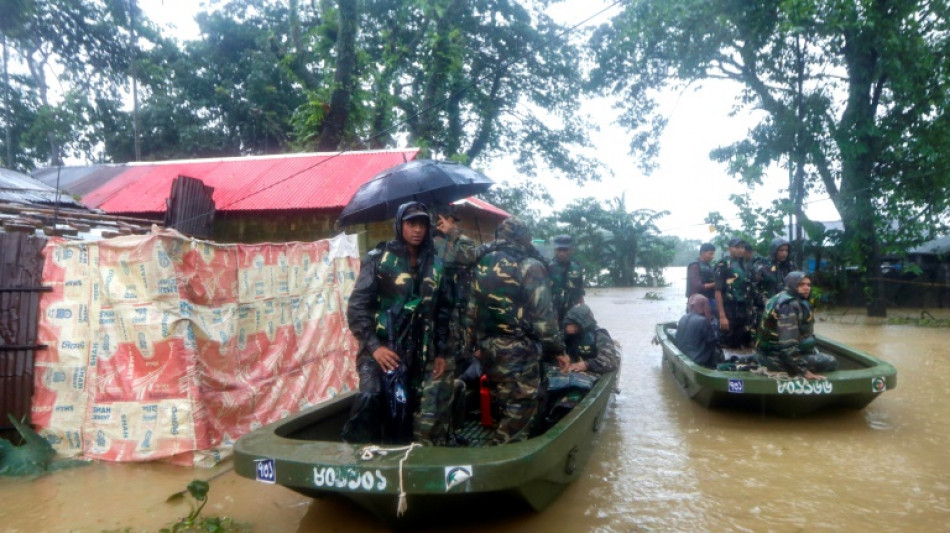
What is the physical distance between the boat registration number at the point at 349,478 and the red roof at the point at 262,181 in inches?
287

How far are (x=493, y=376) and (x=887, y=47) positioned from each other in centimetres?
1477

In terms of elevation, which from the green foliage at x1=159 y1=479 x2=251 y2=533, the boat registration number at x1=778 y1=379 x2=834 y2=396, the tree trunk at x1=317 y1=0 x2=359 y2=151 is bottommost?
the green foliage at x1=159 y1=479 x2=251 y2=533

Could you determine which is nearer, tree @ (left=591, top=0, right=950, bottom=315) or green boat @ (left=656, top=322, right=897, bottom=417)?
green boat @ (left=656, top=322, right=897, bottom=417)

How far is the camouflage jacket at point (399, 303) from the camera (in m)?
3.91

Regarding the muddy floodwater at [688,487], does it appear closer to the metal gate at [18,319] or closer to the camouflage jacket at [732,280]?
the metal gate at [18,319]

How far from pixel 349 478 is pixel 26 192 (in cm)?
722

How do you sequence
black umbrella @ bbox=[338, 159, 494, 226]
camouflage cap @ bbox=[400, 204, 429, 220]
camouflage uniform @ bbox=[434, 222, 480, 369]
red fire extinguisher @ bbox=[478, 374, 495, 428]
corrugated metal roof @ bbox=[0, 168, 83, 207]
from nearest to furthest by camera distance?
camouflage cap @ bbox=[400, 204, 429, 220]
camouflage uniform @ bbox=[434, 222, 480, 369]
red fire extinguisher @ bbox=[478, 374, 495, 428]
black umbrella @ bbox=[338, 159, 494, 226]
corrugated metal roof @ bbox=[0, 168, 83, 207]

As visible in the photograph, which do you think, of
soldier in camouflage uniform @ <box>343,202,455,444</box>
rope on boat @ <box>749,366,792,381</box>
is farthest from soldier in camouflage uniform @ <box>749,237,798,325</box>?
soldier in camouflage uniform @ <box>343,202,455,444</box>

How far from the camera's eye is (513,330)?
13.7 feet

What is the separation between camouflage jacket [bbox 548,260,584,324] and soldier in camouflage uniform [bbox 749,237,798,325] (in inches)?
102

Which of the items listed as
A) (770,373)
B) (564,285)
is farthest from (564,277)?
(770,373)

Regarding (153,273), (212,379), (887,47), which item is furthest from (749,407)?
(887,47)

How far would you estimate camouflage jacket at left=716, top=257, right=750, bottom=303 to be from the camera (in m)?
7.90

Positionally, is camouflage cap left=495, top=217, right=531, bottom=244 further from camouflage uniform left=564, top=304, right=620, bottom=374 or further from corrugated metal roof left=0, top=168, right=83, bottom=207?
corrugated metal roof left=0, top=168, right=83, bottom=207
